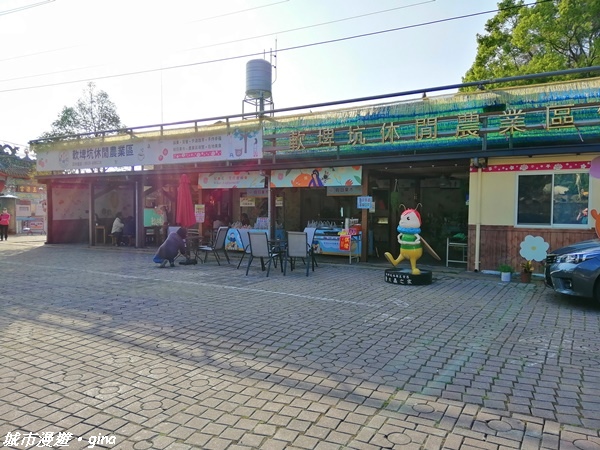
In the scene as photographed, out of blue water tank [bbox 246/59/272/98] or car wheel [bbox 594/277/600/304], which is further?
blue water tank [bbox 246/59/272/98]

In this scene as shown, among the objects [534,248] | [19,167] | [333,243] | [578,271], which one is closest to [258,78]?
[333,243]

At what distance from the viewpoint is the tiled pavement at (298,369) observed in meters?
3.00

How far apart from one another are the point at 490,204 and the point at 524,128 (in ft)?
6.15

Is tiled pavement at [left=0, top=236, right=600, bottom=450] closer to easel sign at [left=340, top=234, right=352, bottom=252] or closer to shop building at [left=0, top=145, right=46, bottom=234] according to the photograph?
easel sign at [left=340, top=234, right=352, bottom=252]

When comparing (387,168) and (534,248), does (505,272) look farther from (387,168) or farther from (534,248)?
(387,168)

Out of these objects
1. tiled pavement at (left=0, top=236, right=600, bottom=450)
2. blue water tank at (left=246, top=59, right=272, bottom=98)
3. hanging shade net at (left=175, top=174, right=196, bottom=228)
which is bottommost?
tiled pavement at (left=0, top=236, right=600, bottom=450)

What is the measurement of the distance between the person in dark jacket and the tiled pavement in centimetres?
328

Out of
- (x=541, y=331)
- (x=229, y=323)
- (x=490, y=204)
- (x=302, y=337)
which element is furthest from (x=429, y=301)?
(x=490, y=204)

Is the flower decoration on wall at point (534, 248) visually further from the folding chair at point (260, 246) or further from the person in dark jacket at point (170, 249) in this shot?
the person in dark jacket at point (170, 249)

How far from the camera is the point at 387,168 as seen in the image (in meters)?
12.5

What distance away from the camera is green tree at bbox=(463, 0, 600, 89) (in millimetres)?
16250

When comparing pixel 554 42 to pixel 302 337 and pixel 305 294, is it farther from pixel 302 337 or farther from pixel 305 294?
pixel 302 337

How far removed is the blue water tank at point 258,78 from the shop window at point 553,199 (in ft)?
51.4

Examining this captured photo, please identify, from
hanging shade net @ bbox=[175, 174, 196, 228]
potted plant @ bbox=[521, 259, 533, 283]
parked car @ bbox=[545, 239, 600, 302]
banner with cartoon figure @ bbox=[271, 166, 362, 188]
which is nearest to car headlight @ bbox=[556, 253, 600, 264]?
parked car @ bbox=[545, 239, 600, 302]
